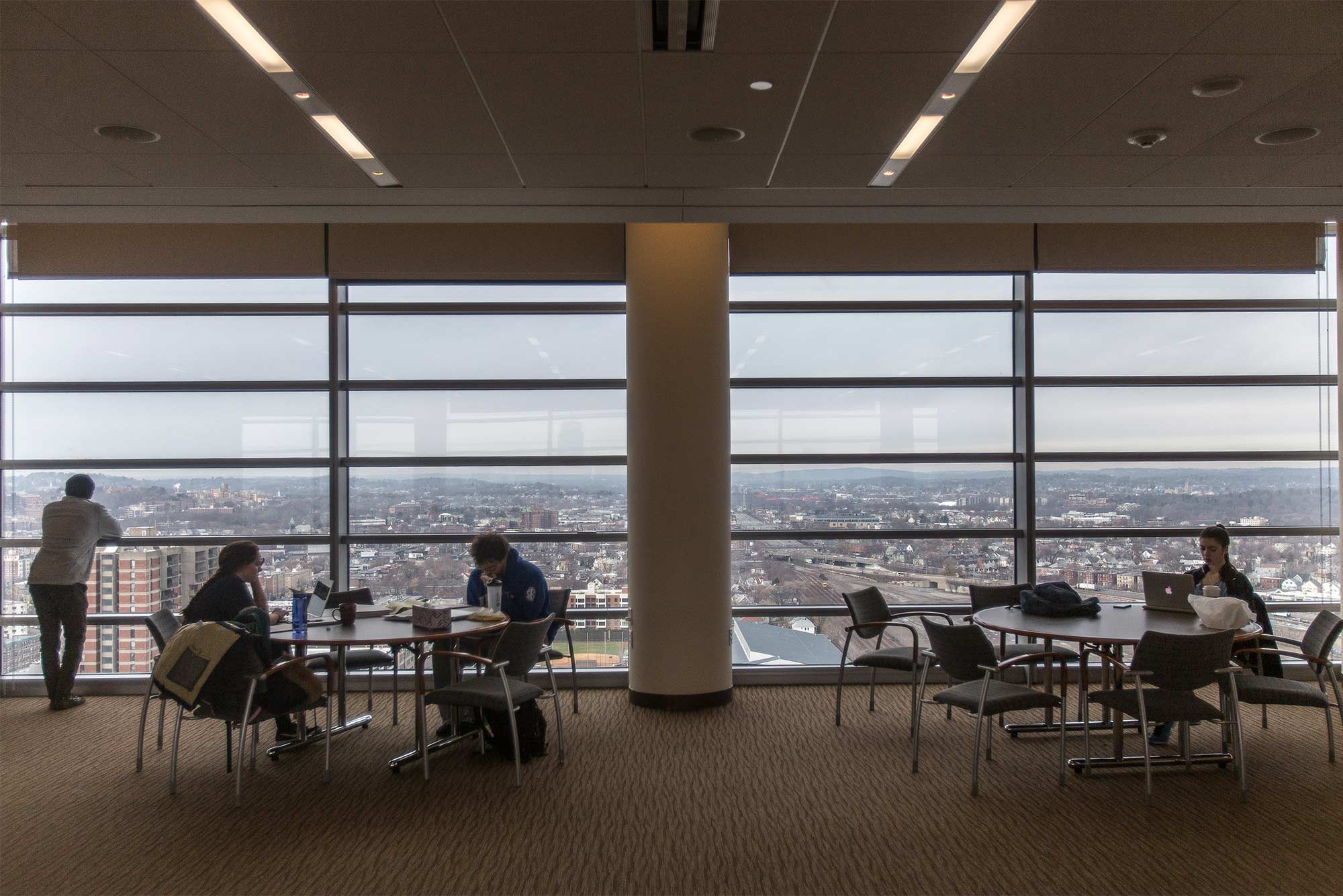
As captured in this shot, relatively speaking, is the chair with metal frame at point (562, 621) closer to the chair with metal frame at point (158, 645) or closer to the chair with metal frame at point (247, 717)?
the chair with metal frame at point (247, 717)

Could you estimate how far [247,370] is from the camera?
24.0ft

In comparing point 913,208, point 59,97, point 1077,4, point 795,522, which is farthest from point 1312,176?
point 59,97

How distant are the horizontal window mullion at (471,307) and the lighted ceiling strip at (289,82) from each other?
2504 millimetres

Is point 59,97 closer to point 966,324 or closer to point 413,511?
point 413,511

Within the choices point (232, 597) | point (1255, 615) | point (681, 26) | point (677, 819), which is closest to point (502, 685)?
point (677, 819)

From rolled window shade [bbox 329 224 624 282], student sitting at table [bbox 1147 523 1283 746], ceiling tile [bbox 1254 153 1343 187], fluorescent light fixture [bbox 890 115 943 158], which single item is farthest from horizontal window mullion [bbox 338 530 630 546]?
ceiling tile [bbox 1254 153 1343 187]

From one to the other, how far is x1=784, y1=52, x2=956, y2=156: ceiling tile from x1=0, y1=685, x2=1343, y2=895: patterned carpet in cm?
336

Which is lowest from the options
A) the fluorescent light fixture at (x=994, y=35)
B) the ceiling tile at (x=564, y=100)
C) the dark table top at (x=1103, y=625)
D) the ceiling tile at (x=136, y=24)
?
the dark table top at (x=1103, y=625)

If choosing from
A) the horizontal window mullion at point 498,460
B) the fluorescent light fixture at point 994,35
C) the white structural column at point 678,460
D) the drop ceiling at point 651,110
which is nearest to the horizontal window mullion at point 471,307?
the white structural column at point 678,460

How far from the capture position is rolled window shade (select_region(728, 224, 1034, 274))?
7.16 metres

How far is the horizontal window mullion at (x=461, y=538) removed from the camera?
24.0 ft

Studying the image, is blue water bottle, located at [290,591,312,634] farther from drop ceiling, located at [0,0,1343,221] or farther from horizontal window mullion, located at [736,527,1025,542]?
horizontal window mullion, located at [736,527,1025,542]

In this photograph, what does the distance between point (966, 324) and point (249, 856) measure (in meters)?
6.36

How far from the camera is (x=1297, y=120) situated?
3.98m
